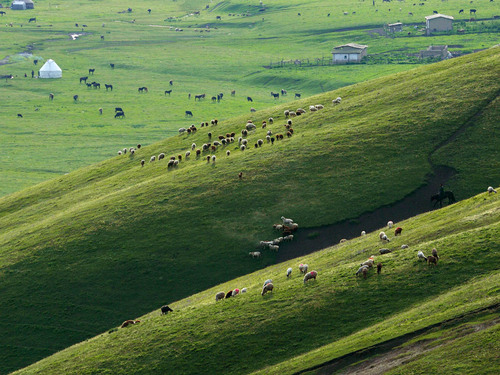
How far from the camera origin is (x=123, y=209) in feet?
233

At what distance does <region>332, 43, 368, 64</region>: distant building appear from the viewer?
197 metres

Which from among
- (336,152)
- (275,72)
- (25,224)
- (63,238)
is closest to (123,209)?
(63,238)

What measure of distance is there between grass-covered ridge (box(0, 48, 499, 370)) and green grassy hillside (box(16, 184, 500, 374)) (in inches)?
396

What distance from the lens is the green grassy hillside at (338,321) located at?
36.8m

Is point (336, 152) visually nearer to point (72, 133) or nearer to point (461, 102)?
point (461, 102)

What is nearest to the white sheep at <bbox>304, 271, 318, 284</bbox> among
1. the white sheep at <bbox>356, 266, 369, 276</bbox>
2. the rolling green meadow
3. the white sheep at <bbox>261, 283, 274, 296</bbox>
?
the rolling green meadow

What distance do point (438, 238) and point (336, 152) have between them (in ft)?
84.7

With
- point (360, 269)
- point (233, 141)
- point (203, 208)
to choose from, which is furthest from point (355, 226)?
point (233, 141)

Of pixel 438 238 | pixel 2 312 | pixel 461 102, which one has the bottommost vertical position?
pixel 2 312

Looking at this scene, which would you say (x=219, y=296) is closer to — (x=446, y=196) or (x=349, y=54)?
(x=446, y=196)

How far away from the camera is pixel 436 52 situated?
183 meters

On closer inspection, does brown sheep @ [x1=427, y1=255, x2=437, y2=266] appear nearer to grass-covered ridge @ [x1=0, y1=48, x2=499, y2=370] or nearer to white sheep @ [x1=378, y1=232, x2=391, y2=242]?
white sheep @ [x1=378, y1=232, x2=391, y2=242]

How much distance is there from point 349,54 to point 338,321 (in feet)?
541

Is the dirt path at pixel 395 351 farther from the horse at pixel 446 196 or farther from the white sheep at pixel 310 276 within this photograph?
the horse at pixel 446 196
